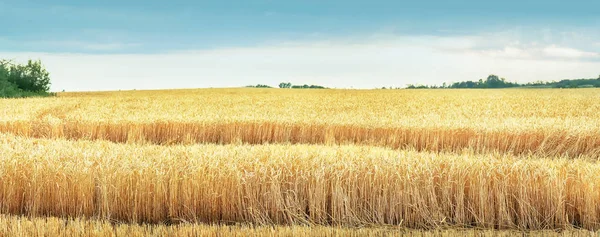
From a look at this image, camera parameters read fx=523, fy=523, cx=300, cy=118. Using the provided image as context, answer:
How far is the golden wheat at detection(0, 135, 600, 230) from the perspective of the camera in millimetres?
6125

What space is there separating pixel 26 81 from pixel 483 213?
45.8 m

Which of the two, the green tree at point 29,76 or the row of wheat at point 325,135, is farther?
the green tree at point 29,76

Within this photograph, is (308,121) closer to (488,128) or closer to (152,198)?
(488,128)

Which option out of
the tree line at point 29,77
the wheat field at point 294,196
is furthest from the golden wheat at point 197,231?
the tree line at point 29,77

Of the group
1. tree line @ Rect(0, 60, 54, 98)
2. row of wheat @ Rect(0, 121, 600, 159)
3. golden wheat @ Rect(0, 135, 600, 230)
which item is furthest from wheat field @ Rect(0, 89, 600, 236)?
tree line @ Rect(0, 60, 54, 98)

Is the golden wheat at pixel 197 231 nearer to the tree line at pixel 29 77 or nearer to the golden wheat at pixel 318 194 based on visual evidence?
the golden wheat at pixel 318 194

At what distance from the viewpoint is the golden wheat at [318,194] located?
612cm

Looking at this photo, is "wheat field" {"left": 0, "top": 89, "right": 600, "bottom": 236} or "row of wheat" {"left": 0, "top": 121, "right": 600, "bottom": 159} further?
"row of wheat" {"left": 0, "top": 121, "right": 600, "bottom": 159}

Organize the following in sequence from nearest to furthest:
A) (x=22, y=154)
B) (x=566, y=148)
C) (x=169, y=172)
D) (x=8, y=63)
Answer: (x=169, y=172), (x=22, y=154), (x=566, y=148), (x=8, y=63)

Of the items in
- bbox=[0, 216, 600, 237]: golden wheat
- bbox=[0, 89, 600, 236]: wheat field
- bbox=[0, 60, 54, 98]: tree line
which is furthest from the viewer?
bbox=[0, 60, 54, 98]: tree line

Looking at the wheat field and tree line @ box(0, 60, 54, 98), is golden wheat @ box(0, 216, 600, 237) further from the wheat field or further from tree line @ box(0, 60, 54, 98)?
tree line @ box(0, 60, 54, 98)

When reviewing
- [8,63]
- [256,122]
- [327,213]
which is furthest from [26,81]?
[327,213]

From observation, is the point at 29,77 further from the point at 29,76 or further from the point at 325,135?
the point at 325,135

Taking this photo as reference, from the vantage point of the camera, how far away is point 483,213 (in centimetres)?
613
